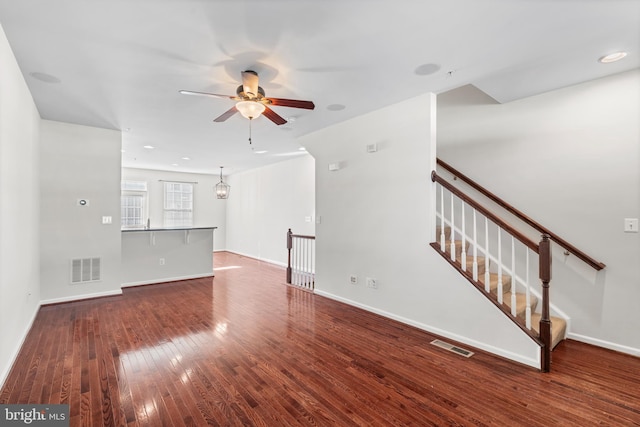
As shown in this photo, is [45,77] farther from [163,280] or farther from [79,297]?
[163,280]

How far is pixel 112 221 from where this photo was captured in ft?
15.9

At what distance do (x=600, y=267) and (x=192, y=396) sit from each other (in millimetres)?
3945

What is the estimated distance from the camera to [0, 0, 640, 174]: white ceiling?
201cm

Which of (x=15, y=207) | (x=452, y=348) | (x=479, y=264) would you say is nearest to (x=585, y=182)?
(x=479, y=264)

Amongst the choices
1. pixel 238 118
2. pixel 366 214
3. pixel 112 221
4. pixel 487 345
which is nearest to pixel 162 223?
pixel 112 221

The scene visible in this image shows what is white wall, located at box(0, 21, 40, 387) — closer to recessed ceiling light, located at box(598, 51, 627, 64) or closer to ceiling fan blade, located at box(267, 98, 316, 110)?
ceiling fan blade, located at box(267, 98, 316, 110)

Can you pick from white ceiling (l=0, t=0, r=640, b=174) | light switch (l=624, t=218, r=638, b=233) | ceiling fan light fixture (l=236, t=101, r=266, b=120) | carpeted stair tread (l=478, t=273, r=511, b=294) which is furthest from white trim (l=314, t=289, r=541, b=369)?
ceiling fan light fixture (l=236, t=101, r=266, b=120)

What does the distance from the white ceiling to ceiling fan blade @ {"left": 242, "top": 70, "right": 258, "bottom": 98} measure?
0.38ft

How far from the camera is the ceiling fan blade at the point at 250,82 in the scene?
2695mm

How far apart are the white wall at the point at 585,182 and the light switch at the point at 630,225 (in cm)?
4

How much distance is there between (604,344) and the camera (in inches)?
118

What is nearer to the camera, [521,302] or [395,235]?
[521,302]

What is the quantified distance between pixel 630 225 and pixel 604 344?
1226mm

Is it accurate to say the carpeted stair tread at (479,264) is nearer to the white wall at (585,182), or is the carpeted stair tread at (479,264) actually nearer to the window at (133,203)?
the white wall at (585,182)
